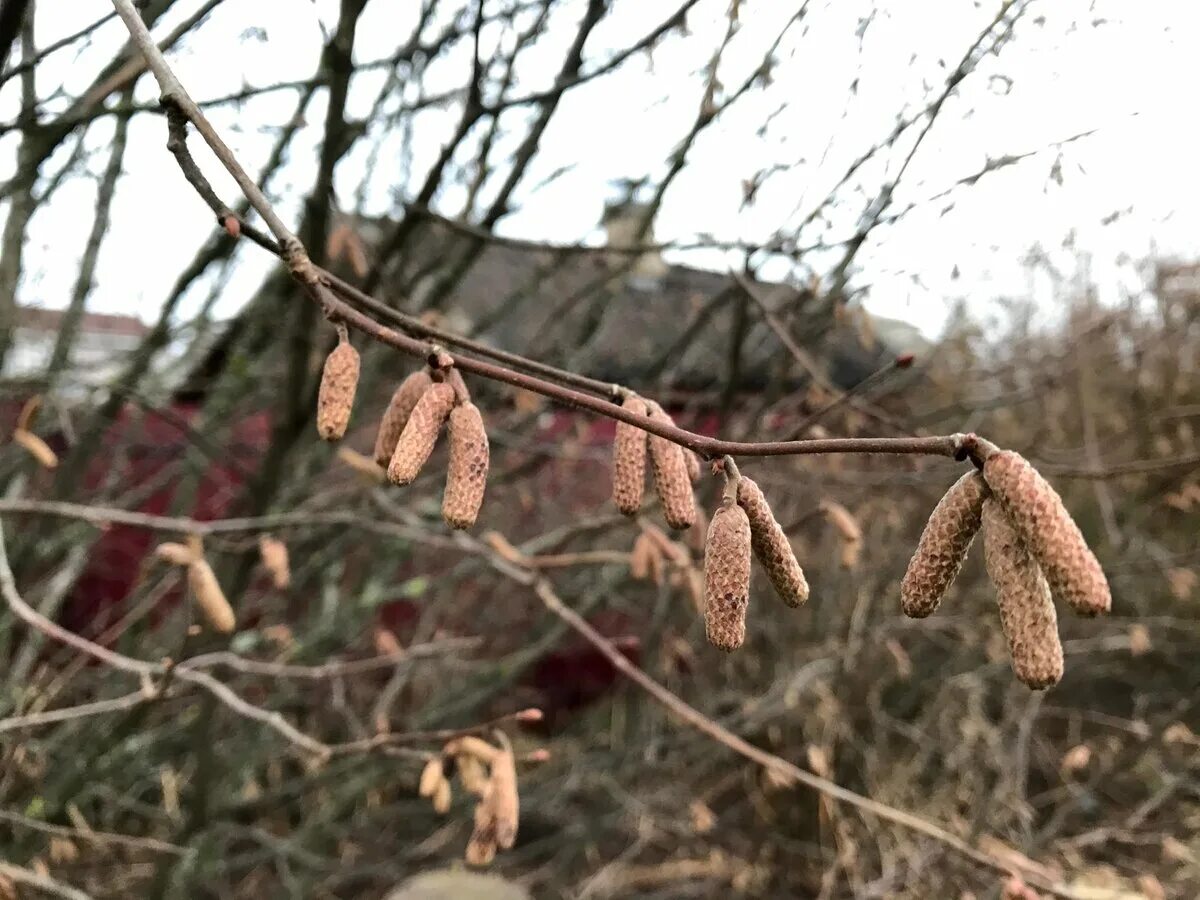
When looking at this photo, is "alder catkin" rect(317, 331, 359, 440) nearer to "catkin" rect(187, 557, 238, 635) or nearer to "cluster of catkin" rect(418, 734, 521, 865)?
"catkin" rect(187, 557, 238, 635)

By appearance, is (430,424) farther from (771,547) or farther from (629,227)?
(629,227)

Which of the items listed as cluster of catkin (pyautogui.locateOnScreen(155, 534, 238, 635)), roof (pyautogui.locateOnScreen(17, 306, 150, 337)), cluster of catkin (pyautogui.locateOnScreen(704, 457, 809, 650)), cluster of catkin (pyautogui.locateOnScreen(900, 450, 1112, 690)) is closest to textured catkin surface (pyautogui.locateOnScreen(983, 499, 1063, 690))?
cluster of catkin (pyautogui.locateOnScreen(900, 450, 1112, 690))

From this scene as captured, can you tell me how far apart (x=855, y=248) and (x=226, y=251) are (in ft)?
8.48

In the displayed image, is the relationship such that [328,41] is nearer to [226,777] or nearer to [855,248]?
[855,248]

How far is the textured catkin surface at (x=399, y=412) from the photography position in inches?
50.6

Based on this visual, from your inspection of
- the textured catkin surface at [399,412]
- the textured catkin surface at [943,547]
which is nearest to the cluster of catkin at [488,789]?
the textured catkin surface at [399,412]

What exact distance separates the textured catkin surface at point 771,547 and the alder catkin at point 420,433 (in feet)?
1.27

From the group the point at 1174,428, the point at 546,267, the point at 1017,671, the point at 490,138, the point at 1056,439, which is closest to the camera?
the point at 1017,671

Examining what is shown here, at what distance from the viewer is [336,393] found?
121 cm

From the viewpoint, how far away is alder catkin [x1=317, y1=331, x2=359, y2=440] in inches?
47.2

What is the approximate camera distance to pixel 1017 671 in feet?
3.01

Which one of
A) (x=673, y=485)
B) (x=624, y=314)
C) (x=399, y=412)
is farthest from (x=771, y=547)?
(x=624, y=314)

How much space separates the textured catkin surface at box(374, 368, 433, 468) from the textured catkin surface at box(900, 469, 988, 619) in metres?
0.69

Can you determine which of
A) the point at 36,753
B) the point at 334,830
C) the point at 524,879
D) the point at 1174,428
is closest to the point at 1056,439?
the point at 1174,428
